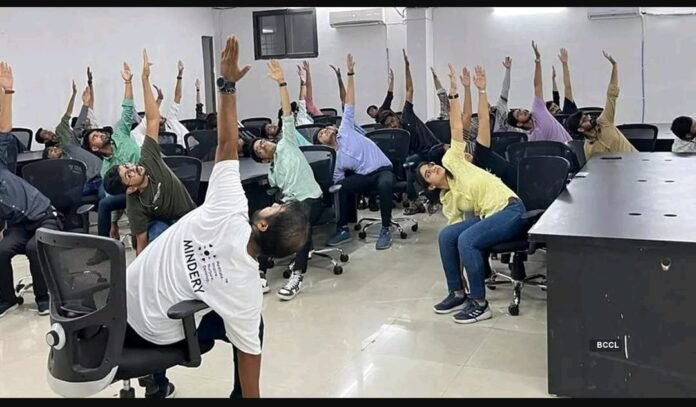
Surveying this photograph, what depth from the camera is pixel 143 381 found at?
2.93 m

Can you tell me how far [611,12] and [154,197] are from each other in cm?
697

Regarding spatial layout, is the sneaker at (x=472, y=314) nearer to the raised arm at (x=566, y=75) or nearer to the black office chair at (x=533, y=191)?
the black office chair at (x=533, y=191)

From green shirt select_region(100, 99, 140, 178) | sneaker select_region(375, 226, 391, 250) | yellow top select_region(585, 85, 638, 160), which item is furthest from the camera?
sneaker select_region(375, 226, 391, 250)

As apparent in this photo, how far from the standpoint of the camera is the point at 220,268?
217 centimetres

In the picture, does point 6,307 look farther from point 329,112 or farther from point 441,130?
point 329,112

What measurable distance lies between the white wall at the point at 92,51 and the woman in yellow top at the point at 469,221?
19.8 feet

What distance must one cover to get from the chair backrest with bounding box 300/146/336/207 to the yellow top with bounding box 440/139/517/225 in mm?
1432

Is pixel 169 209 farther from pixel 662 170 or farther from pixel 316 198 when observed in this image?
pixel 662 170

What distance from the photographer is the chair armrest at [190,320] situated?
2186 millimetres

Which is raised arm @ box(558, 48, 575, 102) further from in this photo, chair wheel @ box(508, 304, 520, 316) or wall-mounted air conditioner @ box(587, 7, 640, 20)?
chair wheel @ box(508, 304, 520, 316)

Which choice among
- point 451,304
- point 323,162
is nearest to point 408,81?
point 323,162

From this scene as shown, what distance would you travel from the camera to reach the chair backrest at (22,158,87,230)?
16.0 feet

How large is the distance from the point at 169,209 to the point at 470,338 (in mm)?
1916

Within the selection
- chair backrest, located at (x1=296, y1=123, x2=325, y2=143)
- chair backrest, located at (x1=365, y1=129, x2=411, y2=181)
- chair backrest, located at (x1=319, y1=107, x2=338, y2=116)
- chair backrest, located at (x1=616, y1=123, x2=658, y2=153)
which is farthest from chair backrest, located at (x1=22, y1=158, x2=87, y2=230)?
chair backrest, located at (x1=319, y1=107, x2=338, y2=116)
